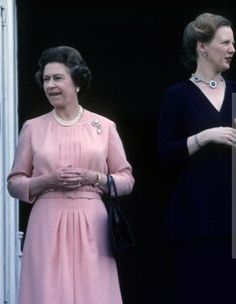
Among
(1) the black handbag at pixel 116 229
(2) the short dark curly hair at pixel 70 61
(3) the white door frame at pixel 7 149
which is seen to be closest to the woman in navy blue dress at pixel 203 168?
(1) the black handbag at pixel 116 229

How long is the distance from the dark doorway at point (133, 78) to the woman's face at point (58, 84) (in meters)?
2.51

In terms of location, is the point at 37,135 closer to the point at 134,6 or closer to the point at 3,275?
the point at 3,275

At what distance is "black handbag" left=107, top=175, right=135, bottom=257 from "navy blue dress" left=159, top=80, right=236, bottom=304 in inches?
9.9

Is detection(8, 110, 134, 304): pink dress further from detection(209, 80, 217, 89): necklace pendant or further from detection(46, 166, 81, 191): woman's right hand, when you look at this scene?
detection(209, 80, 217, 89): necklace pendant

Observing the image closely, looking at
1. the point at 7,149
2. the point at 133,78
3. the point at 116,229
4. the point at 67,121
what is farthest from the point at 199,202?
the point at 133,78

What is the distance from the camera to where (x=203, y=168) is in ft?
18.0

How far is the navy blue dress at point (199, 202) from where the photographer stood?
5430 mm

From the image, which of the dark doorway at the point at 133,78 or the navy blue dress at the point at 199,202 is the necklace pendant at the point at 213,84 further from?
the dark doorway at the point at 133,78

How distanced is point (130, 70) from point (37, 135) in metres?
3.14

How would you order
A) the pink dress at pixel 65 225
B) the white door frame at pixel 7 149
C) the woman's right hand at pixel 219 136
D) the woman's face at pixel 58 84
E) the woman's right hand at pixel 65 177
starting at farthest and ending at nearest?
1. the white door frame at pixel 7 149
2. the woman's face at pixel 58 84
3. the pink dress at pixel 65 225
4. the woman's right hand at pixel 65 177
5. the woman's right hand at pixel 219 136

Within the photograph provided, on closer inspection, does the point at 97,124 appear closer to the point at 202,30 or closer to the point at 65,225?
the point at 65,225

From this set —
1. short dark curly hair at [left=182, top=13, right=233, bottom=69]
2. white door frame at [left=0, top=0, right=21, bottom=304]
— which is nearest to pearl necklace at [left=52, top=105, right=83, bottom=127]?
short dark curly hair at [left=182, top=13, right=233, bottom=69]

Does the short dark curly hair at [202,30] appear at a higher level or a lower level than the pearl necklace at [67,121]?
higher

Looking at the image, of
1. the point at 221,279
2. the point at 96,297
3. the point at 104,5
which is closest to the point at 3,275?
the point at 96,297
